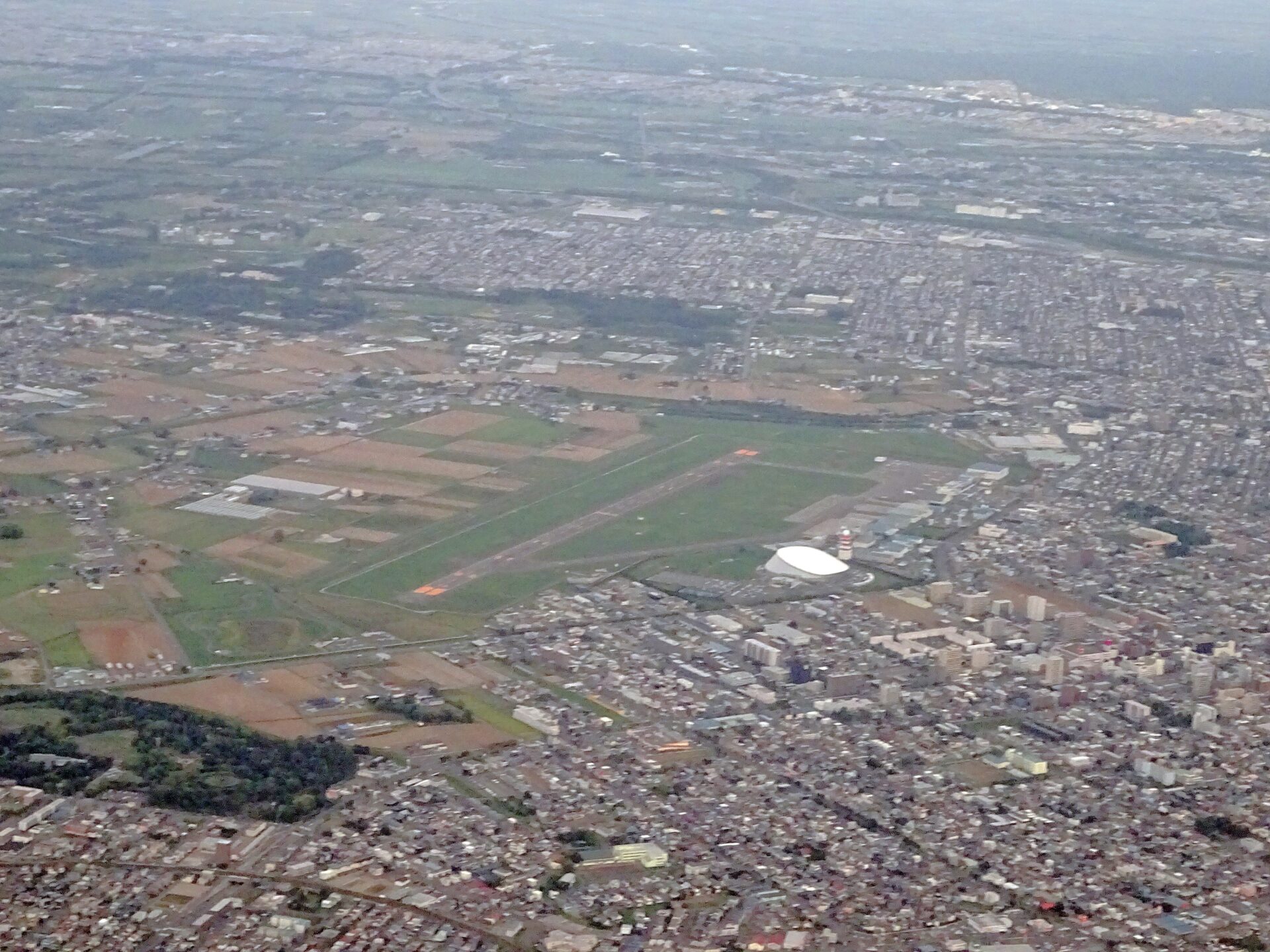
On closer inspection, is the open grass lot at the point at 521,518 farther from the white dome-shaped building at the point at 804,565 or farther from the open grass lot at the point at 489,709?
the open grass lot at the point at 489,709

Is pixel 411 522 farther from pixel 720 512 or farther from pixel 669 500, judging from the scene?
pixel 720 512

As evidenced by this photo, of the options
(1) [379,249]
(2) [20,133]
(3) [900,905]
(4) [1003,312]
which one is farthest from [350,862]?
(2) [20,133]

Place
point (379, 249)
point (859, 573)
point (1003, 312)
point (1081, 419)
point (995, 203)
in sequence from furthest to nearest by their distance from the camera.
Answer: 1. point (995, 203)
2. point (379, 249)
3. point (1003, 312)
4. point (1081, 419)
5. point (859, 573)

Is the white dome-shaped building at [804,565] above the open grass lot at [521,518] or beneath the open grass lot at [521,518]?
above

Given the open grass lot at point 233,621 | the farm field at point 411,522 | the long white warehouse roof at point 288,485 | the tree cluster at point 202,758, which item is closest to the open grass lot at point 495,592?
the farm field at point 411,522

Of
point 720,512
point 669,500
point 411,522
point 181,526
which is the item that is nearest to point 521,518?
point 411,522

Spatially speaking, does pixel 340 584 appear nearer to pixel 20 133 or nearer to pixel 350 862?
pixel 350 862
